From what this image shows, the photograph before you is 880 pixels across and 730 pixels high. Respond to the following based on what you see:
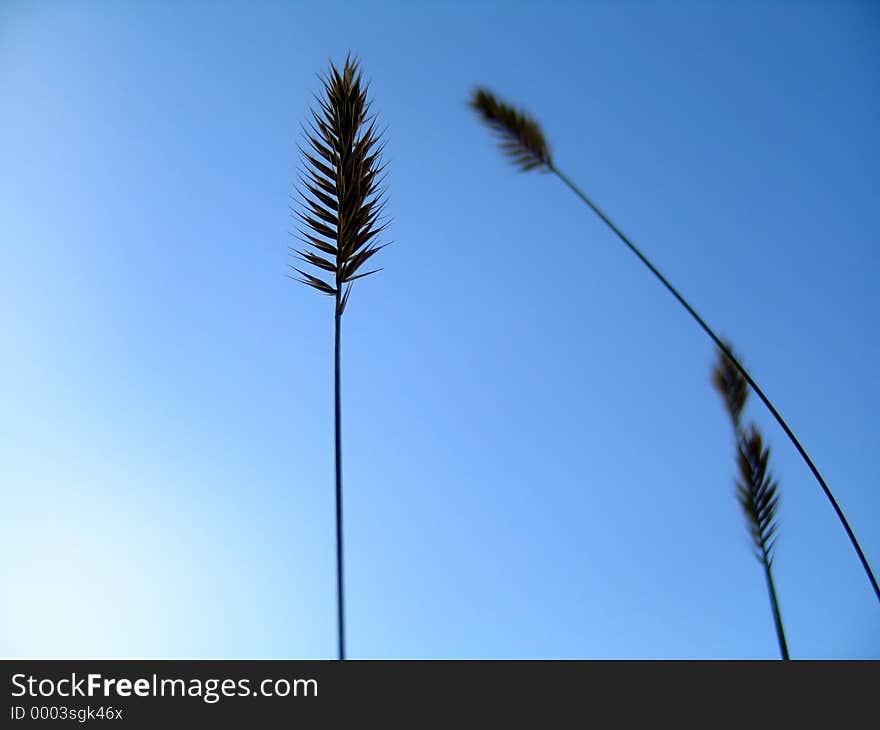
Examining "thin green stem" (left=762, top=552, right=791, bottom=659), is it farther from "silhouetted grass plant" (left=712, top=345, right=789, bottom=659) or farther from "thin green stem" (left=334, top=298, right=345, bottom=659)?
"thin green stem" (left=334, top=298, right=345, bottom=659)

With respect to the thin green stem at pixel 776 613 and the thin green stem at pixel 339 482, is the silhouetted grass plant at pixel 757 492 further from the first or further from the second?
the thin green stem at pixel 339 482

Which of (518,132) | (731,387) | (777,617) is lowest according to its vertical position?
(777,617)

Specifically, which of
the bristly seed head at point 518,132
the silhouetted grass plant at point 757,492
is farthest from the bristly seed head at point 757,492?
the bristly seed head at point 518,132

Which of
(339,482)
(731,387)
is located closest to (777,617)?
(731,387)

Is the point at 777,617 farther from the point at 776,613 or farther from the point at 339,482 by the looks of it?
the point at 339,482

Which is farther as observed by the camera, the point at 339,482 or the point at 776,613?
the point at 776,613

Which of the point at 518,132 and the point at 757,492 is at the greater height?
the point at 518,132

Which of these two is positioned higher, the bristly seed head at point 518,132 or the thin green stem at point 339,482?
the bristly seed head at point 518,132

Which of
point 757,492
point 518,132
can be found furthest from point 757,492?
point 518,132

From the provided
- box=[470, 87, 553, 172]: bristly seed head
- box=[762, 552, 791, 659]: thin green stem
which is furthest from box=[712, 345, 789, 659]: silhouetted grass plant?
box=[470, 87, 553, 172]: bristly seed head
